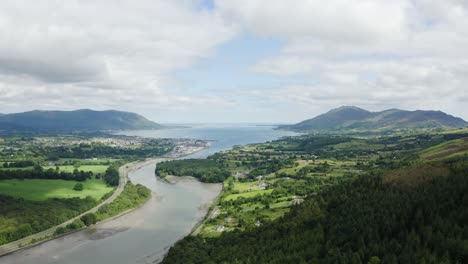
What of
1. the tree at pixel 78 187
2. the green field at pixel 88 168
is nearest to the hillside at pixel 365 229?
the tree at pixel 78 187

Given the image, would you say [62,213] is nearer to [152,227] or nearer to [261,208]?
[152,227]

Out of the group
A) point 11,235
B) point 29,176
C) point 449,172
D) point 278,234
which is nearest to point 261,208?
point 278,234

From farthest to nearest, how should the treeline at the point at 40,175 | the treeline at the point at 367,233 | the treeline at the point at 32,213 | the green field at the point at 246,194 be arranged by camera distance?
the treeline at the point at 40,175
the green field at the point at 246,194
the treeline at the point at 32,213
the treeline at the point at 367,233

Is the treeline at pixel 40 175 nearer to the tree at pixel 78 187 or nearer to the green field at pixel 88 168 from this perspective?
the tree at pixel 78 187

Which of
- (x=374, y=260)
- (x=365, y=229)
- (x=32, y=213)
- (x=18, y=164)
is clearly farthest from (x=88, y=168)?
(x=374, y=260)

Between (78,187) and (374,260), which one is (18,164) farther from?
(374,260)
